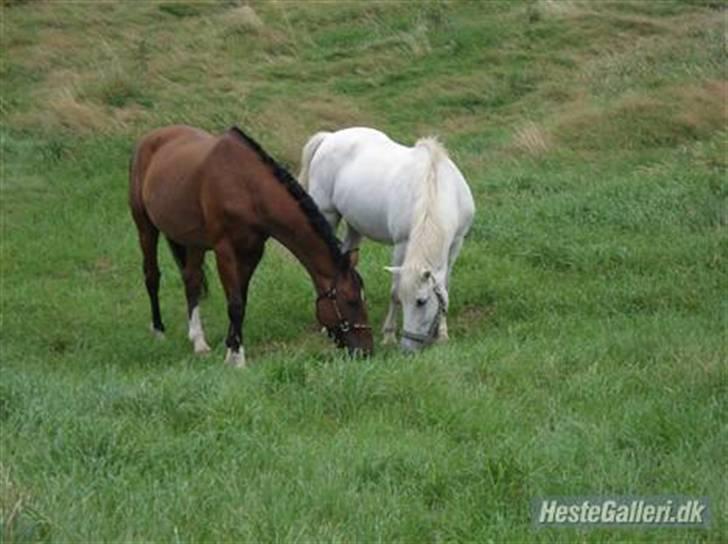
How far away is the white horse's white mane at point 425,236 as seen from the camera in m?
7.79

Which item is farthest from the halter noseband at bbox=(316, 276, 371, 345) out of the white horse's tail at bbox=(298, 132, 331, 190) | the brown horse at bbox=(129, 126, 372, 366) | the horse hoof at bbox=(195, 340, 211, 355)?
the white horse's tail at bbox=(298, 132, 331, 190)

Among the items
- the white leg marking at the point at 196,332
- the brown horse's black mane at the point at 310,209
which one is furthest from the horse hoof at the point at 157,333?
the brown horse's black mane at the point at 310,209

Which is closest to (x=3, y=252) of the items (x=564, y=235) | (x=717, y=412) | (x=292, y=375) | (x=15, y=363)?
(x=15, y=363)

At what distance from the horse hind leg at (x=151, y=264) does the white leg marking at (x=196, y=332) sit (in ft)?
1.65

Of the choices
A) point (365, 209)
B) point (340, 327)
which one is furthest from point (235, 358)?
point (365, 209)

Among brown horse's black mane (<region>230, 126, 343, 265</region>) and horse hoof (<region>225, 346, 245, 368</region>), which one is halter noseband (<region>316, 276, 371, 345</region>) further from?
horse hoof (<region>225, 346, 245, 368</region>)

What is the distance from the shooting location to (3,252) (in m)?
11.8

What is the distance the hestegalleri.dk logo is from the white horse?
3497mm

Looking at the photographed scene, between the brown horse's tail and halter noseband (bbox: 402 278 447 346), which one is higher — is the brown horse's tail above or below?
below

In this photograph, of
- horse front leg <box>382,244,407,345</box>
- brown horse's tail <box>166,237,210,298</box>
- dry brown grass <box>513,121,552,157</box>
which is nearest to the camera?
horse front leg <box>382,244,407,345</box>

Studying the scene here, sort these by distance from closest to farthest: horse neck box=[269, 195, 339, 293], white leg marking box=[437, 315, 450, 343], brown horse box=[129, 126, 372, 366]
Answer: brown horse box=[129, 126, 372, 366], horse neck box=[269, 195, 339, 293], white leg marking box=[437, 315, 450, 343]

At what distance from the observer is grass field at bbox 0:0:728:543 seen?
454 cm

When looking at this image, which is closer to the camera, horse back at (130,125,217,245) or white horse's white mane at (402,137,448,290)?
white horse's white mane at (402,137,448,290)

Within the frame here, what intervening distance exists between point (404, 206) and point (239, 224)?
1.28 m
